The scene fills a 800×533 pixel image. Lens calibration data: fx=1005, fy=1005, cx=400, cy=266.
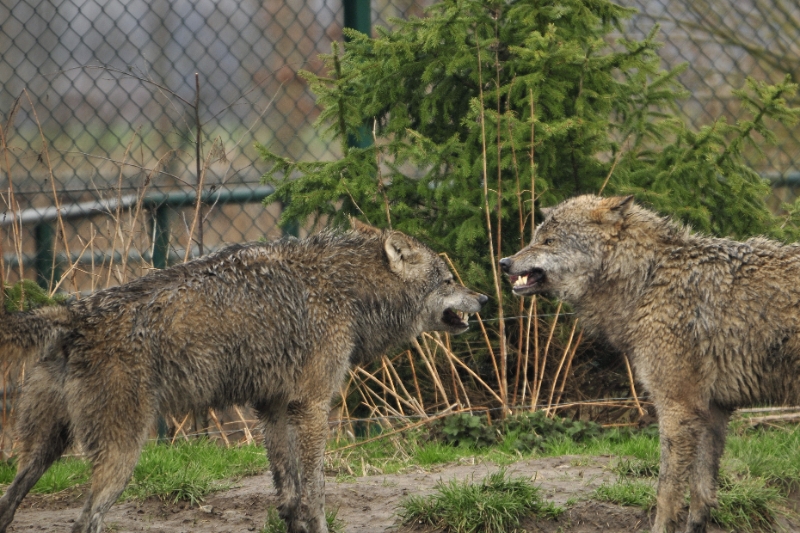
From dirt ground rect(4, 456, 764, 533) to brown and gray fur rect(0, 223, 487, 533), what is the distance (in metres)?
0.44

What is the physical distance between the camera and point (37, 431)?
5348mm

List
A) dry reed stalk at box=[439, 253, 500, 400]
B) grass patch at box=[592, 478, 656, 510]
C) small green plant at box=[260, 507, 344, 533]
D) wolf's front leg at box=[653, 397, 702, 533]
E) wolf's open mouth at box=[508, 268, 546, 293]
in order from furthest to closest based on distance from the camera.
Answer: dry reed stalk at box=[439, 253, 500, 400]
wolf's open mouth at box=[508, 268, 546, 293]
grass patch at box=[592, 478, 656, 510]
small green plant at box=[260, 507, 344, 533]
wolf's front leg at box=[653, 397, 702, 533]

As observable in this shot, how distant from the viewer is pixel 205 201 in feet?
29.3

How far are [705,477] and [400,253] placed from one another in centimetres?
226

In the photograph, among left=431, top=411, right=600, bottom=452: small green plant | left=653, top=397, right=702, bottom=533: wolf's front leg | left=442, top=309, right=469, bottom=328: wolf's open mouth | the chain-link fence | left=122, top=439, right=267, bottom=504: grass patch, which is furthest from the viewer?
the chain-link fence

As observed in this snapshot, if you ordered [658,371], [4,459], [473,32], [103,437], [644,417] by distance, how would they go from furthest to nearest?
[473,32] → [644,417] → [4,459] → [658,371] → [103,437]

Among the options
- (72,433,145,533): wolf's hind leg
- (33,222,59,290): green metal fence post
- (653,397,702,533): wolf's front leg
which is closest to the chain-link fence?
(33,222,59,290): green metal fence post

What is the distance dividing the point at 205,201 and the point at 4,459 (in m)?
2.80

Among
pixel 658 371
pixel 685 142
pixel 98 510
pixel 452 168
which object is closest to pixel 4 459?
pixel 98 510

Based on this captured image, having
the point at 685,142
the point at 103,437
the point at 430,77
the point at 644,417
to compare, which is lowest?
the point at 644,417

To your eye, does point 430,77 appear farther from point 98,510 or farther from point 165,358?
point 98,510

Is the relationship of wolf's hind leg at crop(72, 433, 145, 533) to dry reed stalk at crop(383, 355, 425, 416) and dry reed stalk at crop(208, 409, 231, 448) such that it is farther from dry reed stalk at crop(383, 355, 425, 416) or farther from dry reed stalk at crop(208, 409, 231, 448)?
dry reed stalk at crop(383, 355, 425, 416)

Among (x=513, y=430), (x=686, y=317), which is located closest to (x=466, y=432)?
(x=513, y=430)

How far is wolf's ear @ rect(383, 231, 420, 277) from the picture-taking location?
20.8 ft
